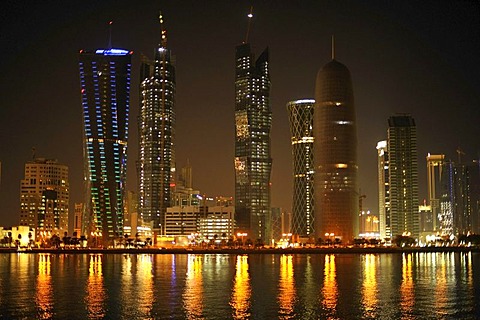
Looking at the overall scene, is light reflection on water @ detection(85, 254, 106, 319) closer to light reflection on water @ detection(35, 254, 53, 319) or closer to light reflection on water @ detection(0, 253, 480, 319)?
light reflection on water @ detection(0, 253, 480, 319)

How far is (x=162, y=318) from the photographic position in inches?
2687

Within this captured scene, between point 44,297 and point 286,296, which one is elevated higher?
point 44,297

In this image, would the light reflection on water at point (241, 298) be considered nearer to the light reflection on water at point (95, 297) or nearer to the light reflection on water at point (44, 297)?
the light reflection on water at point (95, 297)

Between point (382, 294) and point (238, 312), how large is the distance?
83.9 feet

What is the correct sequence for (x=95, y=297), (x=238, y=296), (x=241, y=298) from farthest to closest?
1. (x=238, y=296)
2. (x=95, y=297)
3. (x=241, y=298)

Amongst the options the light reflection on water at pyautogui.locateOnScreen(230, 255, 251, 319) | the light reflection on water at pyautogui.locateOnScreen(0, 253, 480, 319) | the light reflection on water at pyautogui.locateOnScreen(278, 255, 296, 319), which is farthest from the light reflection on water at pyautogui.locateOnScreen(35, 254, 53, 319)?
the light reflection on water at pyautogui.locateOnScreen(278, 255, 296, 319)

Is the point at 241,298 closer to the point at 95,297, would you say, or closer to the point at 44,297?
the point at 95,297

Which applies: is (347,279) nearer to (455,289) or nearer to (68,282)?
(455,289)

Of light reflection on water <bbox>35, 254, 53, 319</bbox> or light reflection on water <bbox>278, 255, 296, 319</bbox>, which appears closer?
light reflection on water <bbox>35, 254, 53, 319</bbox>

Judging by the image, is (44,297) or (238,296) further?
(238,296)

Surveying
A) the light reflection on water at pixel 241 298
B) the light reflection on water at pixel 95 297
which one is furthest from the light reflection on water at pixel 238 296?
the light reflection on water at pixel 95 297

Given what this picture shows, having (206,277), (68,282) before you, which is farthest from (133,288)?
(206,277)

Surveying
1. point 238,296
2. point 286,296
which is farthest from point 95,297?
point 286,296

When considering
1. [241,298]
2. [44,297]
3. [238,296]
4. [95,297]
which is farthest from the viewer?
[238,296]
